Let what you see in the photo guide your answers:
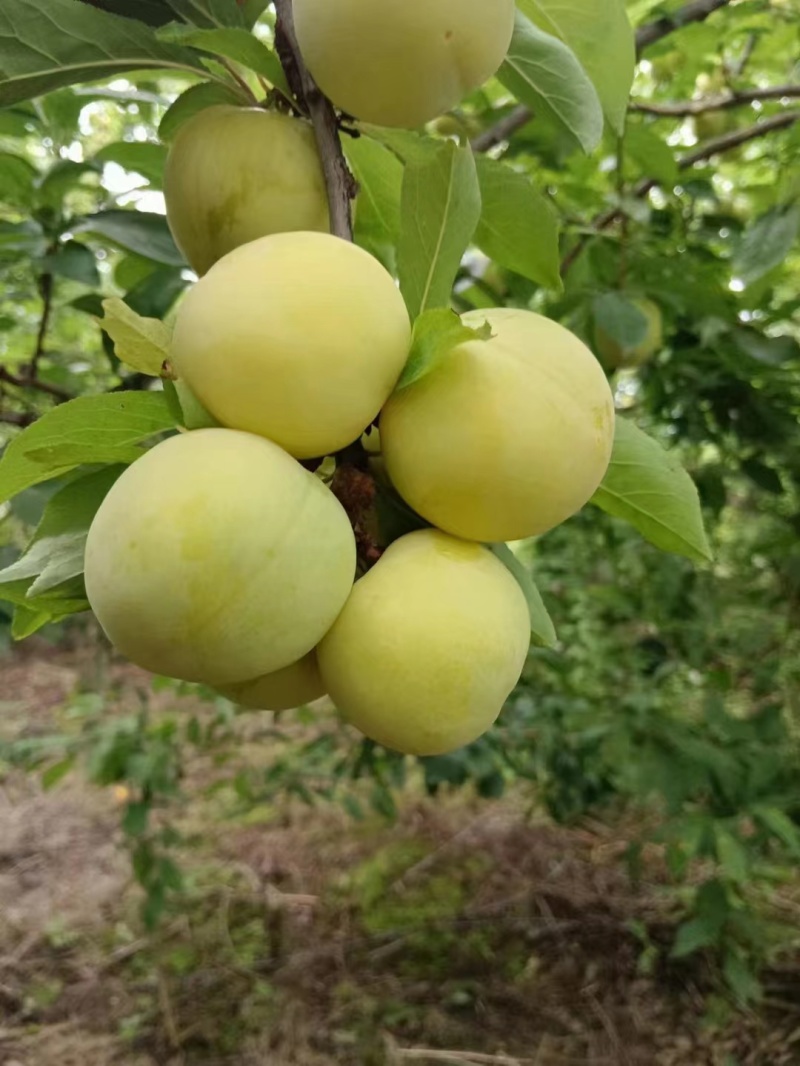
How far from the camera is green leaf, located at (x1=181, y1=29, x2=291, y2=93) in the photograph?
2.35 ft

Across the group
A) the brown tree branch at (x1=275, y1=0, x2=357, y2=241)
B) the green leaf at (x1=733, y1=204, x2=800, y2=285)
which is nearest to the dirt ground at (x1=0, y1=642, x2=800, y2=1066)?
the green leaf at (x1=733, y1=204, x2=800, y2=285)

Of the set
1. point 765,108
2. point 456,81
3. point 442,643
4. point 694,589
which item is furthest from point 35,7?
point 694,589

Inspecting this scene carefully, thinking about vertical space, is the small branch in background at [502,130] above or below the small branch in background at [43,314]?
above

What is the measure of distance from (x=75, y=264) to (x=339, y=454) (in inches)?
39.0

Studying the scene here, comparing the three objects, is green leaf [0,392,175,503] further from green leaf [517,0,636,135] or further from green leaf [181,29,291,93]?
green leaf [517,0,636,135]

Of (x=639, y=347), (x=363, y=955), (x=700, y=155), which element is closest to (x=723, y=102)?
(x=700, y=155)

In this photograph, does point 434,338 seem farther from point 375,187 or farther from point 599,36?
point 599,36

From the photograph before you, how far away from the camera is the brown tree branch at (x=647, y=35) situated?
1668mm

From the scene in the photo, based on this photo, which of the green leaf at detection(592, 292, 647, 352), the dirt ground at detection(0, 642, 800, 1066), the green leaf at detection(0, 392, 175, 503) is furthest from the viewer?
the dirt ground at detection(0, 642, 800, 1066)

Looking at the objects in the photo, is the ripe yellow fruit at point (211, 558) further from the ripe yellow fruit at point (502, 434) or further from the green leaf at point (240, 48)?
the green leaf at point (240, 48)

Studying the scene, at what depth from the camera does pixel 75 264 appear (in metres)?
1.50

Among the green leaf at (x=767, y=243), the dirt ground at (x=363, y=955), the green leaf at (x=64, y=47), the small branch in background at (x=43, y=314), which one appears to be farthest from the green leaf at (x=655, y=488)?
the dirt ground at (x=363, y=955)

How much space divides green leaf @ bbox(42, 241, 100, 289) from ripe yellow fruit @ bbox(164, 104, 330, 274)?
0.75 m

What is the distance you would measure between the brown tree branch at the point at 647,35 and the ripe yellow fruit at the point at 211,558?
124cm
